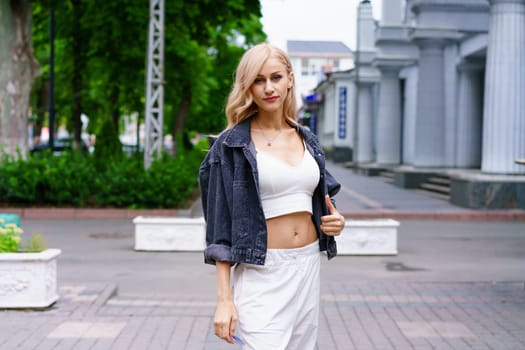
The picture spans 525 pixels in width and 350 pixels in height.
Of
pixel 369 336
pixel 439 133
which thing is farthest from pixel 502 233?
pixel 439 133

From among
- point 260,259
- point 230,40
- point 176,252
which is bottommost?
point 176,252

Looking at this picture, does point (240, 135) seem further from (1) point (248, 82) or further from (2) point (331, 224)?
(2) point (331, 224)

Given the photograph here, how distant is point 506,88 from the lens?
63.7 feet

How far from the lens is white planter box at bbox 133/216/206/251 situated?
509 inches

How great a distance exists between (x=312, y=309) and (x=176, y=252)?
9.71 metres

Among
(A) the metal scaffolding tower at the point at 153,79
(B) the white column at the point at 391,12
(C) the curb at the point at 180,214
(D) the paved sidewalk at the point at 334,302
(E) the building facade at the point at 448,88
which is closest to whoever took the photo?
(D) the paved sidewalk at the point at 334,302

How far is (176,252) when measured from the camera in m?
13.0

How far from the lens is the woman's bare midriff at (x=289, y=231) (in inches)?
131

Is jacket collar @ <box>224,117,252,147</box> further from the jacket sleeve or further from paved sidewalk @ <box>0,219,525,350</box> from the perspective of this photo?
paved sidewalk @ <box>0,219,525,350</box>

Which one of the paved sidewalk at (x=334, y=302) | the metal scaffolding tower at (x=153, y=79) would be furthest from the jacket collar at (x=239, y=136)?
the metal scaffolding tower at (x=153, y=79)

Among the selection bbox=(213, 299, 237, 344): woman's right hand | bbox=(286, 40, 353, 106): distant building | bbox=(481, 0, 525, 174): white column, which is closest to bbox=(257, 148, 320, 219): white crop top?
bbox=(213, 299, 237, 344): woman's right hand

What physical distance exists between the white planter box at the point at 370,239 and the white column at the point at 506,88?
26.6ft

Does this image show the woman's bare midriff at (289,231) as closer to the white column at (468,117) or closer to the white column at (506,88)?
the white column at (506,88)

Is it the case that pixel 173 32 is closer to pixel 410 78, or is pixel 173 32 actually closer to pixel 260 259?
pixel 410 78
